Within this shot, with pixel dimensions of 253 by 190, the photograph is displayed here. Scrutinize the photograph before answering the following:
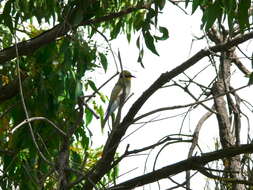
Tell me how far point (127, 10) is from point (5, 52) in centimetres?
75

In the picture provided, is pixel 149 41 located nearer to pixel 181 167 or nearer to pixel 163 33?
pixel 163 33

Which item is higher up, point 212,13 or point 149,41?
point 149,41

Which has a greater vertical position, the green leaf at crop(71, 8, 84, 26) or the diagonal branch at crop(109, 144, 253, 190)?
the green leaf at crop(71, 8, 84, 26)

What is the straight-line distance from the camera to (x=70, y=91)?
3.81 m

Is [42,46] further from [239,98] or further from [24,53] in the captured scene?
[239,98]

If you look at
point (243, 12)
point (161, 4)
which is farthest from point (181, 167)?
point (161, 4)

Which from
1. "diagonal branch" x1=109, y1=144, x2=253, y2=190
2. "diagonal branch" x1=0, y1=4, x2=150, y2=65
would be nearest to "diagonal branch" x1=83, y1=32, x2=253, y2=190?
"diagonal branch" x1=109, y1=144, x2=253, y2=190

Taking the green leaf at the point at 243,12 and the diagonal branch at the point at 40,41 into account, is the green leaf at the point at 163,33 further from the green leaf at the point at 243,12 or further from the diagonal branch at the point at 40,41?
the green leaf at the point at 243,12

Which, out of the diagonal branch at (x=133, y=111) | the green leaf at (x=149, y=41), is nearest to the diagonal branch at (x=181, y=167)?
the diagonal branch at (x=133, y=111)

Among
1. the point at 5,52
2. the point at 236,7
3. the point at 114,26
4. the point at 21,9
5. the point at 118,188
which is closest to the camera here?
the point at 118,188

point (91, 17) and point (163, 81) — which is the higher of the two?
point (91, 17)

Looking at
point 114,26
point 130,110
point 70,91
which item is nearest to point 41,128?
point 70,91

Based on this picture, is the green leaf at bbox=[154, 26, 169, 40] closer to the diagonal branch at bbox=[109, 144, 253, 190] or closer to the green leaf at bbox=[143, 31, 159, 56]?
the green leaf at bbox=[143, 31, 159, 56]

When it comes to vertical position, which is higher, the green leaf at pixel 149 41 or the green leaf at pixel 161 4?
the green leaf at pixel 161 4
